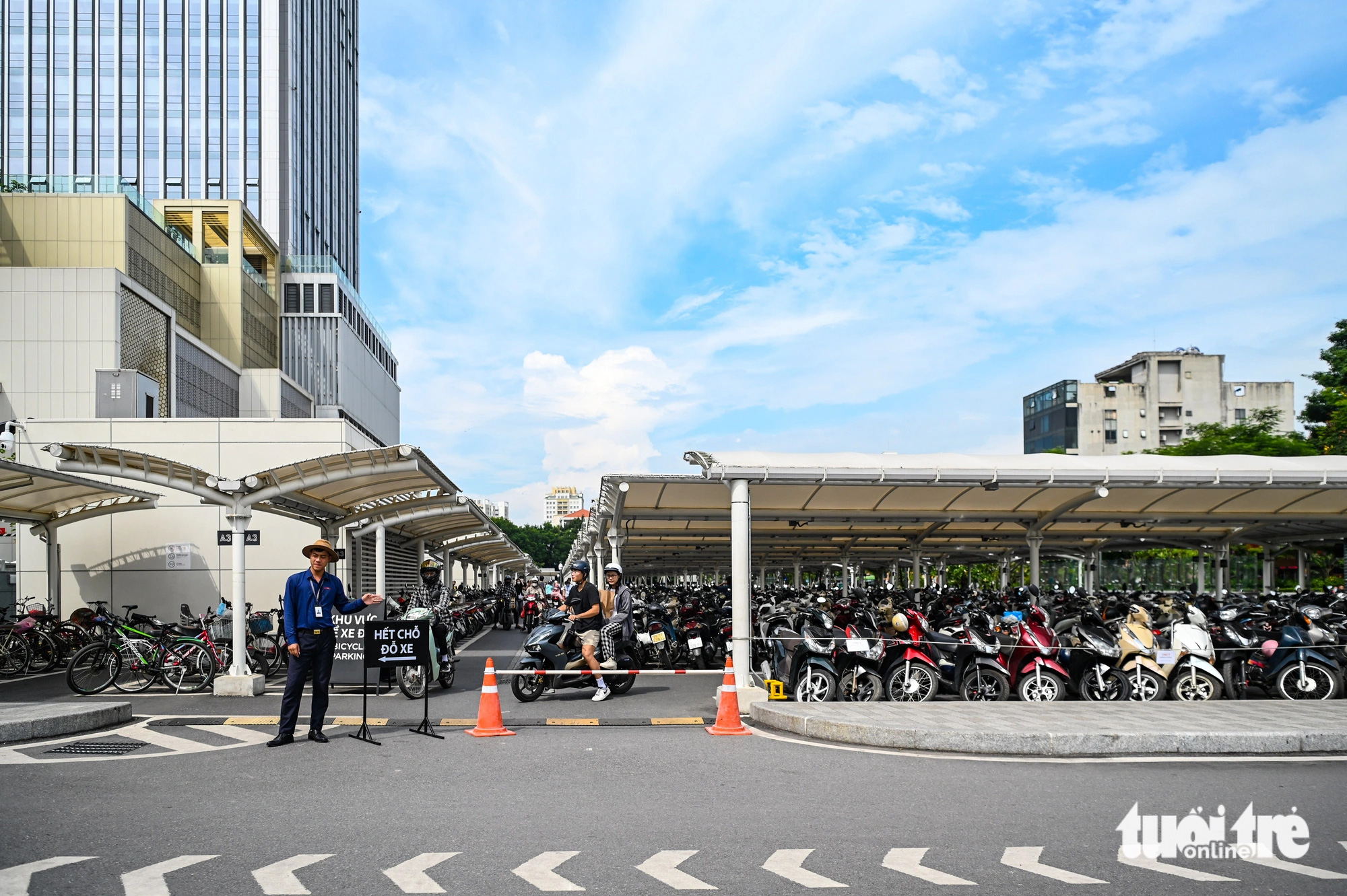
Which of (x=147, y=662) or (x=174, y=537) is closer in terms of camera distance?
(x=147, y=662)

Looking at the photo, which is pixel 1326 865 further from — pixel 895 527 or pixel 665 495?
pixel 895 527

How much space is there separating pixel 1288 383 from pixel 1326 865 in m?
77.6

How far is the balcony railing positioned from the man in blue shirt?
4043 centimetres

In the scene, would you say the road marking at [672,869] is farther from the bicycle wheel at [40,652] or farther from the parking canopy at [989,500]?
the bicycle wheel at [40,652]

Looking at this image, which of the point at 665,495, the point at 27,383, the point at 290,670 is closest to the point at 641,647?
the point at 665,495

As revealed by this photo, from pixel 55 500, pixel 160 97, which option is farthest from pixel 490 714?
pixel 160 97

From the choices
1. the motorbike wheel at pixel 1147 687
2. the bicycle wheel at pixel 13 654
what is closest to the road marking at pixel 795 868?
the motorbike wheel at pixel 1147 687

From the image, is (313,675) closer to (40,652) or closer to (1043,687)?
(1043,687)

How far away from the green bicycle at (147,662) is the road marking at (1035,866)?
10.5m

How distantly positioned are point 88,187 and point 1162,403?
6758 cm

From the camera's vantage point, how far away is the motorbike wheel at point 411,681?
41.1ft

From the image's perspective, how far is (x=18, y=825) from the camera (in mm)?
5719

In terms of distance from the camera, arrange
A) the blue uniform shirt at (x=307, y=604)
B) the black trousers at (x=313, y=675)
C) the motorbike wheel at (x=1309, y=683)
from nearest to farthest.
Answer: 1. the black trousers at (x=313, y=675)
2. the blue uniform shirt at (x=307, y=604)
3. the motorbike wheel at (x=1309, y=683)

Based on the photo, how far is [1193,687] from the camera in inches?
428
